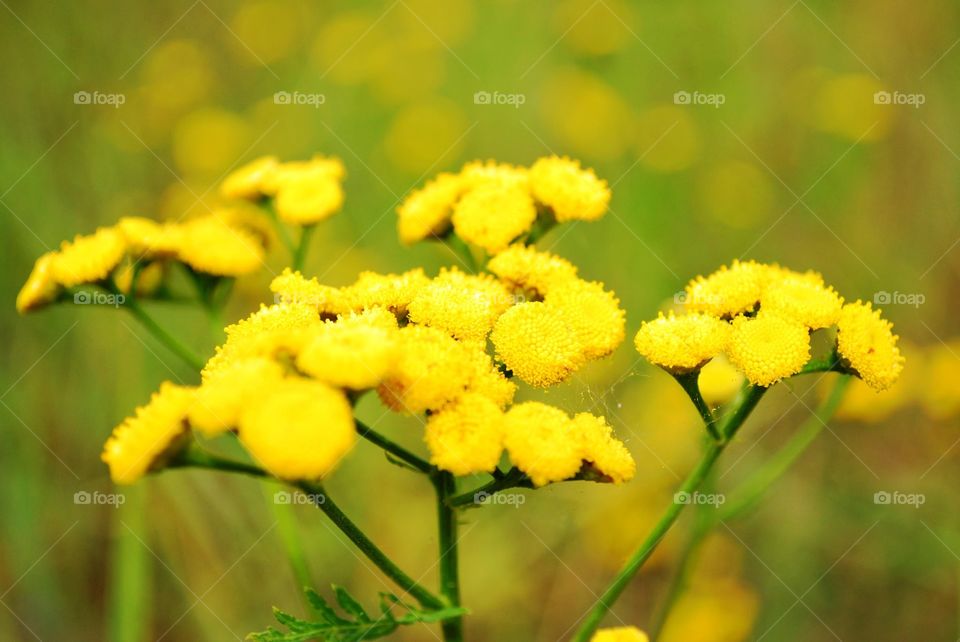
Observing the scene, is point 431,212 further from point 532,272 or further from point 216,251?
point 216,251

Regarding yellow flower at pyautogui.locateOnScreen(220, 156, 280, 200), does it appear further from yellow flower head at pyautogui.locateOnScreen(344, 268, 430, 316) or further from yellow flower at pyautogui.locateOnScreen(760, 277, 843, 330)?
yellow flower at pyautogui.locateOnScreen(760, 277, 843, 330)

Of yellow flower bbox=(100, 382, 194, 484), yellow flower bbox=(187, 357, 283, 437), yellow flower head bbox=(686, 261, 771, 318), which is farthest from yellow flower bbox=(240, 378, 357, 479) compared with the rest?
yellow flower head bbox=(686, 261, 771, 318)

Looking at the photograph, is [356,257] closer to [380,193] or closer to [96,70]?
[380,193]

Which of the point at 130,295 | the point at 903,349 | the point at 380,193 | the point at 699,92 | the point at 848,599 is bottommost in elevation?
the point at 848,599

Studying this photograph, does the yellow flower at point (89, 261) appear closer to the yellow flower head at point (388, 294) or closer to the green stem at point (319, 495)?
the yellow flower head at point (388, 294)

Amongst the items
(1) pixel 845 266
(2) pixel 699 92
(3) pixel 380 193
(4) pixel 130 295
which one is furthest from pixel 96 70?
(1) pixel 845 266

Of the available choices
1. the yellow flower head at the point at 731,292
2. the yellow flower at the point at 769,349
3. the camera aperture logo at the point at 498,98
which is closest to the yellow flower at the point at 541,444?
the yellow flower at the point at 769,349
